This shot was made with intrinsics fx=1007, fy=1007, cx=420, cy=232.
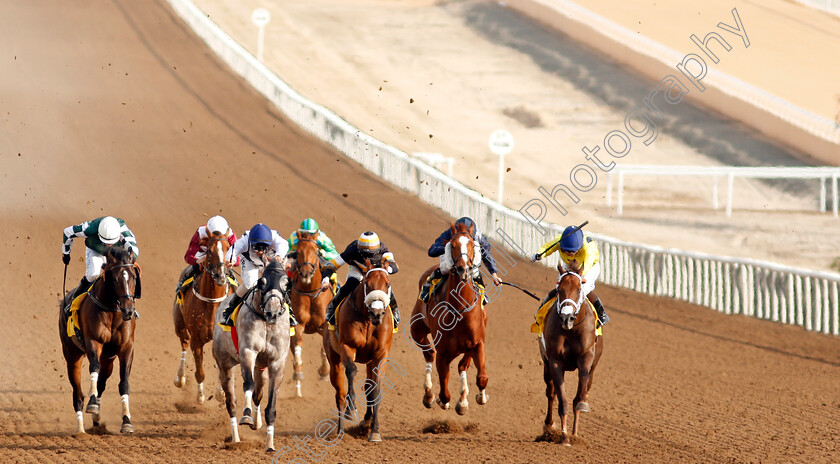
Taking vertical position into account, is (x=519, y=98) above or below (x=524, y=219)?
above

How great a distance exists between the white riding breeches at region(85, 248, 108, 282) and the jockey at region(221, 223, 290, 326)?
1504mm

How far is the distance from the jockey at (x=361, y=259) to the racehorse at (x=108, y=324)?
207cm

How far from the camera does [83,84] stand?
30688 millimetres

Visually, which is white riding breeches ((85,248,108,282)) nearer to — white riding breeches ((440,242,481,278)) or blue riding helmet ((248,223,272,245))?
blue riding helmet ((248,223,272,245))

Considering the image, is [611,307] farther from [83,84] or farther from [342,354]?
[83,84]

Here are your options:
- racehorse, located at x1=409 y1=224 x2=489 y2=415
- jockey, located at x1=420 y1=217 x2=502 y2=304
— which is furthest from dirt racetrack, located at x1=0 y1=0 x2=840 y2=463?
jockey, located at x1=420 y1=217 x2=502 y2=304

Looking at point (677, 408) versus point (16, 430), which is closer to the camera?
point (16, 430)

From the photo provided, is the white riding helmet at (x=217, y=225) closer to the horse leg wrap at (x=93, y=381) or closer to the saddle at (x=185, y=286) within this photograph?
the saddle at (x=185, y=286)

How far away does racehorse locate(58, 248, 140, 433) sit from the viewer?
10.1 metres

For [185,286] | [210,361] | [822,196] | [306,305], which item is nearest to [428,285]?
[306,305]

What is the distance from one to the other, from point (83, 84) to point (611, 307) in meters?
19.2

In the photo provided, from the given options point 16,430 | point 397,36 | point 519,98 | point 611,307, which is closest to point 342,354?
point 16,430

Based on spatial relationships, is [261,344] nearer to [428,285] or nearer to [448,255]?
[448,255]

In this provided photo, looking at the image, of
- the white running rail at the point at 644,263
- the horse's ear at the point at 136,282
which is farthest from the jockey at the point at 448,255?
the white running rail at the point at 644,263
